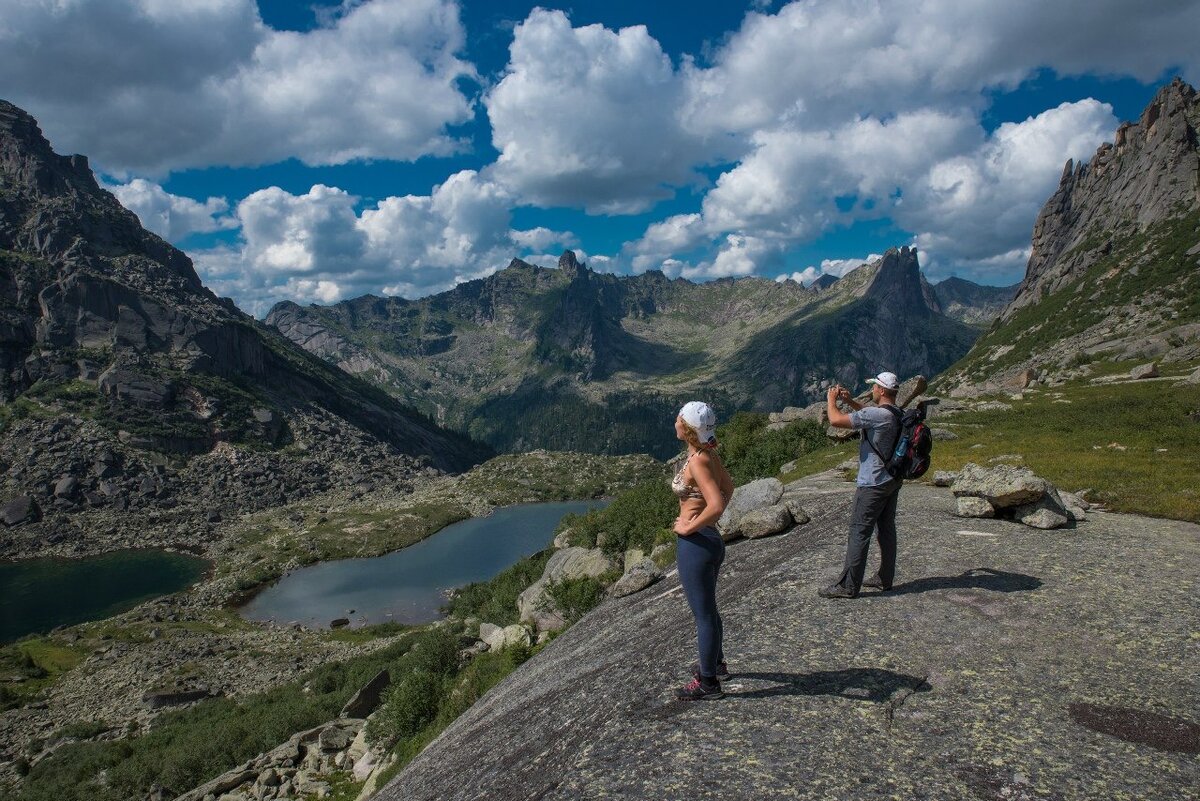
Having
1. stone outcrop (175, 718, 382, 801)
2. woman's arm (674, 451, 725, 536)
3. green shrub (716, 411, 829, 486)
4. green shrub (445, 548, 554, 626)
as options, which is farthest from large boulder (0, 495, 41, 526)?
woman's arm (674, 451, 725, 536)

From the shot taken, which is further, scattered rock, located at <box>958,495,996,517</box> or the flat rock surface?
scattered rock, located at <box>958,495,996,517</box>

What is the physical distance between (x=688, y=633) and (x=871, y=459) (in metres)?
5.34

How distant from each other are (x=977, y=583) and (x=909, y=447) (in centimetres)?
389

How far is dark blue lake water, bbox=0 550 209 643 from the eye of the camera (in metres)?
112

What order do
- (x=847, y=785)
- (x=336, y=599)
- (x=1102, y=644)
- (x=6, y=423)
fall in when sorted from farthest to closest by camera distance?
(x=6, y=423) → (x=336, y=599) → (x=1102, y=644) → (x=847, y=785)

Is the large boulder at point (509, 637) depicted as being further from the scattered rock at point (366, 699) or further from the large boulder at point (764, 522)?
the scattered rock at point (366, 699)

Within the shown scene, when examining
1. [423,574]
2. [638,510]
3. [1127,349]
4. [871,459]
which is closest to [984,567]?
[871,459]

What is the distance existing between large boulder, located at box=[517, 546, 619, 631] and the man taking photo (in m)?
19.4

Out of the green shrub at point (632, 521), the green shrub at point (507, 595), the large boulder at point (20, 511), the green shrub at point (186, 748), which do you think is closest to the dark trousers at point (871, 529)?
the green shrub at point (632, 521)

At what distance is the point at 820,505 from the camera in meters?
21.7

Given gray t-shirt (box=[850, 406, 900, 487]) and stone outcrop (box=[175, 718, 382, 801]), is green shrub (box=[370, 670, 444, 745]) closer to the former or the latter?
stone outcrop (box=[175, 718, 382, 801])

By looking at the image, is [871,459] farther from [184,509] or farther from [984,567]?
[184,509]

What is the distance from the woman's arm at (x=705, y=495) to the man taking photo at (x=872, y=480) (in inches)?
147

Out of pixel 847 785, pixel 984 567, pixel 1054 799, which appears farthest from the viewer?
pixel 984 567
